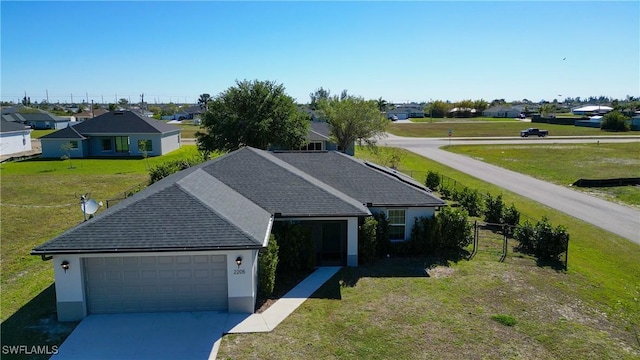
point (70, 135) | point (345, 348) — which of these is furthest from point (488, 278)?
point (70, 135)

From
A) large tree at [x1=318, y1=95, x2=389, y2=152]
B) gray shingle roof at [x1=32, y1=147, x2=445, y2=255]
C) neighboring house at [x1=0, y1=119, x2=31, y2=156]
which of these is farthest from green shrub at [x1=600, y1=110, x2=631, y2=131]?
neighboring house at [x1=0, y1=119, x2=31, y2=156]

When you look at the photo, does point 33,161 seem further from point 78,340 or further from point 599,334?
point 599,334

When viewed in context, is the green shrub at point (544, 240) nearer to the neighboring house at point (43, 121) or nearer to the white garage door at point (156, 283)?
the white garage door at point (156, 283)

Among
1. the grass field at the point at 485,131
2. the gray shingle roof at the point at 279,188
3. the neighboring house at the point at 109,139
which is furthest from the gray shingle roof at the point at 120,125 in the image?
the grass field at the point at 485,131

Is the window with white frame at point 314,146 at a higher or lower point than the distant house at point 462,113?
lower

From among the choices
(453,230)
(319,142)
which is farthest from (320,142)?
(453,230)

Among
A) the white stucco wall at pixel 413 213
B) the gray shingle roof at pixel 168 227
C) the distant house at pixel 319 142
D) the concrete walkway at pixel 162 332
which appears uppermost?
the distant house at pixel 319 142

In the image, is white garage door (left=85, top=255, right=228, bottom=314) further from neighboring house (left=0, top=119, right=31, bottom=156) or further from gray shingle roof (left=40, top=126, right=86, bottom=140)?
neighboring house (left=0, top=119, right=31, bottom=156)
